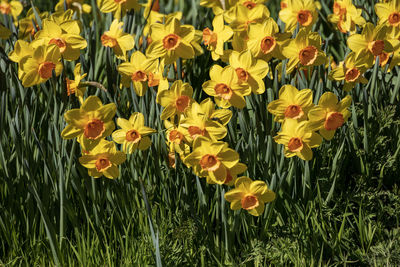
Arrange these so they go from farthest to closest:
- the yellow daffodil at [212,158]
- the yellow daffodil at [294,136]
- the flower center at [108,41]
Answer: the flower center at [108,41]
the yellow daffodil at [294,136]
the yellow daffodil at [212,158]

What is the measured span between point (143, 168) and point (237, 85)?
0.62 meters

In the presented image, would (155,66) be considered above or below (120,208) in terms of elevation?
above

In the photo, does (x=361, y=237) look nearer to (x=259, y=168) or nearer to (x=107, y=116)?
(x=259, y=168)

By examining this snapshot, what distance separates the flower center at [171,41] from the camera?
6.81 ft

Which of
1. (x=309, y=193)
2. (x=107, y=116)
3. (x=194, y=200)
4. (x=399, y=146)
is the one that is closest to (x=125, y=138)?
(x=107, y=116)

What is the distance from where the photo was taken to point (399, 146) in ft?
7.55

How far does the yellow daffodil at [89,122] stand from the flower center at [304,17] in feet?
3.16

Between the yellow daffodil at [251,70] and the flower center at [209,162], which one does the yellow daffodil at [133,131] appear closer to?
the flower center at [209,162]

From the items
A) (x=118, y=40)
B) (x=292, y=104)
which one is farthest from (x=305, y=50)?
(x=118, y=40)

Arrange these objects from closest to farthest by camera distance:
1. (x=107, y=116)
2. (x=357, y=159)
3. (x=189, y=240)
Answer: (x=107, y=116), (x=189, y=240), (x=357, y=159)

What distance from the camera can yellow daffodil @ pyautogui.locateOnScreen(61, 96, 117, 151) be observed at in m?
1.80

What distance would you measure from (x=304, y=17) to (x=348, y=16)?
34cm

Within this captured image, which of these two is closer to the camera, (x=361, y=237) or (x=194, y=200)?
(x=361, y=237)

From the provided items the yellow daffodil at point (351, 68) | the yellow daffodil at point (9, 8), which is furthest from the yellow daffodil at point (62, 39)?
the yellow daffodil at point (9, 8)
